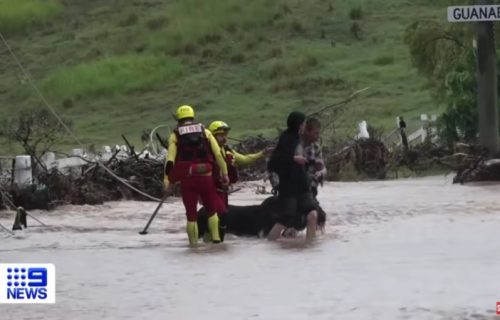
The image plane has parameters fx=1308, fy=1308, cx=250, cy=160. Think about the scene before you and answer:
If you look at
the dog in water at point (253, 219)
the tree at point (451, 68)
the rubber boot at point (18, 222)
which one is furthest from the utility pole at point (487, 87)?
the rubber boot at point (18, 222)

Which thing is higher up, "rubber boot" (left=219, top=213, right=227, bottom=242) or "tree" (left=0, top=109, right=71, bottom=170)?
"tree" (left=0, top=109, right=71, bottom=170)

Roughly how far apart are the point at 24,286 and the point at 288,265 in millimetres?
2922

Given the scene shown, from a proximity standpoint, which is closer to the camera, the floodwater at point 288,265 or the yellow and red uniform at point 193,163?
the floodwater at point 288,265

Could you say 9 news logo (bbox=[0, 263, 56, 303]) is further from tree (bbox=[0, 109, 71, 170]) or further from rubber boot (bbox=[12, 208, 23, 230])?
tree (bbox=[0, 109, 71, 170])

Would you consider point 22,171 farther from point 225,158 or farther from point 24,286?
point 24,286

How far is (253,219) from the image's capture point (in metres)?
16.1

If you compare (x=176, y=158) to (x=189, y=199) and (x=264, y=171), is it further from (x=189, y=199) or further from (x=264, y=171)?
(x=264, y=171)

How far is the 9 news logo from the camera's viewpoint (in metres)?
10.9

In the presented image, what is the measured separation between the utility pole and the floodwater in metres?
1.64

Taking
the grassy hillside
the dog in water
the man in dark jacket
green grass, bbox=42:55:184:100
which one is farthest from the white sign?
green grass, bbox=42:55:184:100

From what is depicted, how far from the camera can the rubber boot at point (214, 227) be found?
15.2m

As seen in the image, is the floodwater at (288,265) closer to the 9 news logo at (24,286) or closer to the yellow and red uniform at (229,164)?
the 9 news logo at (24,286)

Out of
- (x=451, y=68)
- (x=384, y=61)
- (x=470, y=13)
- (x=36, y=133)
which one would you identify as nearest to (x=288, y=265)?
(x=470, y=13)

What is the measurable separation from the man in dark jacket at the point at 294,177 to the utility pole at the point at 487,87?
711 cm
